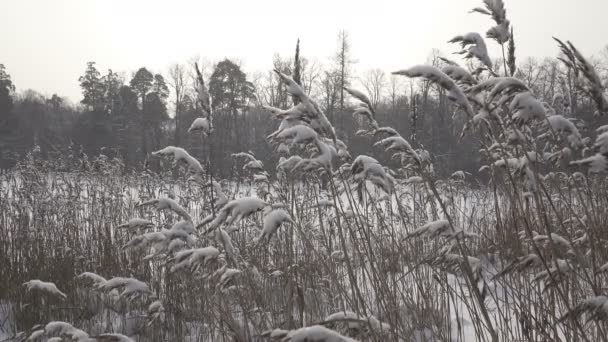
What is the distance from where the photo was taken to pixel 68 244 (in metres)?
5.22

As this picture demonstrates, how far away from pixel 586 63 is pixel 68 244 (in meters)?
5.70

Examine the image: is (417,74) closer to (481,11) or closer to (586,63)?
(586,63)

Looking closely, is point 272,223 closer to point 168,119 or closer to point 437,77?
point 437,77

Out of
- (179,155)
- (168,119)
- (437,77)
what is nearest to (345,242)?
(179,155)

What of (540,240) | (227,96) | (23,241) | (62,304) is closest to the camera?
(540,240)

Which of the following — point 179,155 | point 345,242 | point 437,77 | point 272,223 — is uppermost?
point 437,77

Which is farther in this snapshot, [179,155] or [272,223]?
[179,155]

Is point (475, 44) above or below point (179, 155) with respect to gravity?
above

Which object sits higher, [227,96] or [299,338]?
[227,96]

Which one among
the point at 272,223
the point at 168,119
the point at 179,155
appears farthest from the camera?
the point at 168,119

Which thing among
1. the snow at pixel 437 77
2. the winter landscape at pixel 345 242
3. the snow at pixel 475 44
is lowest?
the winter landscape at pixel 345 242

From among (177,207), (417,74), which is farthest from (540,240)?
(177,207)

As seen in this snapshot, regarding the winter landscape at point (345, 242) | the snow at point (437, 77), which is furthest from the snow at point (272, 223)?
the snow at point (437, 77)

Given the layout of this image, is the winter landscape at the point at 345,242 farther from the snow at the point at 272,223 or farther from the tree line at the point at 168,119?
the tree line at the point at 168,119
